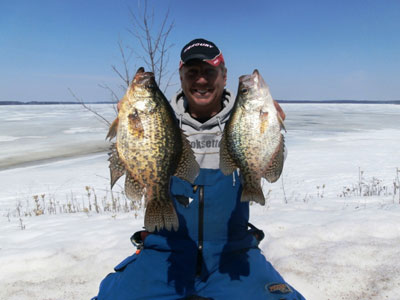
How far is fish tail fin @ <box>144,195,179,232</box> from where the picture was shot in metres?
1.84

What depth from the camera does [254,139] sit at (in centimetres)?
188

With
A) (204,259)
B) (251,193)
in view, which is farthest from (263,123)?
(204,259)

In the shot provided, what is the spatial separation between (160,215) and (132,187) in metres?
0.22

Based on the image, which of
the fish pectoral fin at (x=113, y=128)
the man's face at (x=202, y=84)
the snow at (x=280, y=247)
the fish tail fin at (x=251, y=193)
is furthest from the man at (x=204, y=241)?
the fish pectoral fin at (x=113, y=128)

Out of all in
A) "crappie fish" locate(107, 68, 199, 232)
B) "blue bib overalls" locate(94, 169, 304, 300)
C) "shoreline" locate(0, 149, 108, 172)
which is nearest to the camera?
"crappie fish" locate(107, 68, 199, 232)

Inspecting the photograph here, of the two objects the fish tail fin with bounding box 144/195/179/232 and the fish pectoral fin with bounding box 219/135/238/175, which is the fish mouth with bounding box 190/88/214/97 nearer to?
the fish pectoral fin with bounding box 219/135/238/175

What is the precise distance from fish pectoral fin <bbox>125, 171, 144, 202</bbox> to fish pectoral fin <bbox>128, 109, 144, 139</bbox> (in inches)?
8.8

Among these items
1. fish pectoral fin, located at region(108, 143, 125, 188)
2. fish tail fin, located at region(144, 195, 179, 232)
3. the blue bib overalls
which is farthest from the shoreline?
fish tail fin, located at region(144, 195, 179, 232)

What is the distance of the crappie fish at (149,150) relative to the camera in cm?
178

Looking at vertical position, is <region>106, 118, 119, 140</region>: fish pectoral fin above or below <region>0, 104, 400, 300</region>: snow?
above

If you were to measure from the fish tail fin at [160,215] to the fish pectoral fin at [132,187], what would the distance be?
0.26 feet

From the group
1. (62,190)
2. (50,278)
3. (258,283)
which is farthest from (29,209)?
(258,283)

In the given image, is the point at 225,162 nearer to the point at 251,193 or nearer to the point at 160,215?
the point at 251,193

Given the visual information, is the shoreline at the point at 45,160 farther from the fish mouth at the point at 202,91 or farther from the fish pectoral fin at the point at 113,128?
the fish pectoral fin at the point at 113,128
